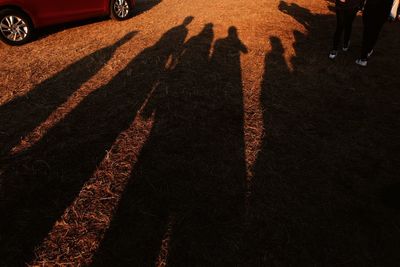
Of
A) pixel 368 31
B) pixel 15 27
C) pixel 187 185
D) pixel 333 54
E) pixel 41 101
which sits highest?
pixel 15 27

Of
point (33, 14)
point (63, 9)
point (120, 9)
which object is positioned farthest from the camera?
point (120, 9)

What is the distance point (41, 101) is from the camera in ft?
Result: 16.2

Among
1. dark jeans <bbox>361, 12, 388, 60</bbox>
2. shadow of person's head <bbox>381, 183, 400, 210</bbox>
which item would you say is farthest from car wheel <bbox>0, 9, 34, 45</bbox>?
shadow of person's head <bbox>381, 183, 400, 210</bbox>

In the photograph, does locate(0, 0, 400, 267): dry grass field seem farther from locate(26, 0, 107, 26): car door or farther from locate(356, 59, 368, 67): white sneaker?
locate(26, 0, 107, 26): car door

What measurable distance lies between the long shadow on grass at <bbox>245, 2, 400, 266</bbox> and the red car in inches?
204

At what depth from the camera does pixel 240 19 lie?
891 centimetres

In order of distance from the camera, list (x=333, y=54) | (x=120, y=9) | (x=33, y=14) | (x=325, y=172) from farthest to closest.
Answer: (x=120, y=9) < (x=33, y=14) < (x=333, y=54) < (x=325, y=172)

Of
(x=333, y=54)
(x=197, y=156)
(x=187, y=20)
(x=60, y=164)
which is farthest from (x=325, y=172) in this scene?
(x=187, y=20)

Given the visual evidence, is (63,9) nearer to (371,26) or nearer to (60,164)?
(60,164)

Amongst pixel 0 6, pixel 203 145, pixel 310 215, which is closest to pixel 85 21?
pixel 0 6

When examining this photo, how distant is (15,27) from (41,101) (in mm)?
3192

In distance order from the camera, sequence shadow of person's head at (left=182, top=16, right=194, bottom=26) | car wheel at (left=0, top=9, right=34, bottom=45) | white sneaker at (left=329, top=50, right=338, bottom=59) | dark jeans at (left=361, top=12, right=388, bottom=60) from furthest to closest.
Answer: shadow of person's head at (left=182, top=16, right=194, bottom=26), car wheel at (left=0, top=9, right=34, bottom=45), white sneaker at (left=329, top=50, right=338, bottom=59), dark jeans at (left=361, top=12, right=388, bottom=60)

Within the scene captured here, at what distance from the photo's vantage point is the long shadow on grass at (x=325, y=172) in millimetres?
2820

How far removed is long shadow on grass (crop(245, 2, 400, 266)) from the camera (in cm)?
282
